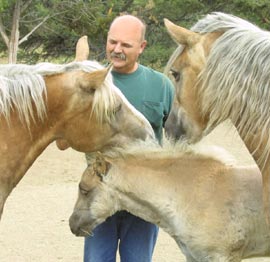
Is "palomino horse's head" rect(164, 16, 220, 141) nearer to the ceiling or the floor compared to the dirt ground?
nearer to the ceiling

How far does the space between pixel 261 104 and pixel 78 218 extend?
6.94ft

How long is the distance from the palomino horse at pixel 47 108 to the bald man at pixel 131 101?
2.00 feet

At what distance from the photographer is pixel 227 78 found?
3096mm

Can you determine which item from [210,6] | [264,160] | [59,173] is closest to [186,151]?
[264,160]

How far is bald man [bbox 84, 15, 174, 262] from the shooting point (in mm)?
4133

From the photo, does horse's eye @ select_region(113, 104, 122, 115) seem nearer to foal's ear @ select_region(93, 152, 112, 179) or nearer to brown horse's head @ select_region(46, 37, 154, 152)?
brown horse's head @ select_region(46, 37, 154, 152)

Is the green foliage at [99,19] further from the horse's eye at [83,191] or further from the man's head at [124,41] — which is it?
the man's head at [124,41]

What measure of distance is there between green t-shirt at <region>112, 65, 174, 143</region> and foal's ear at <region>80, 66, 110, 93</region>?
Answer: 0.78 meters

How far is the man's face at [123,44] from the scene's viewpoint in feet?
13.5

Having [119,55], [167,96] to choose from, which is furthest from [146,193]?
[119,55]

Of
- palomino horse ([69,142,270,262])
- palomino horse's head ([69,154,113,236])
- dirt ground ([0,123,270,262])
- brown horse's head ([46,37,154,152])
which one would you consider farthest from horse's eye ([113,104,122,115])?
dirt ground ([0,123,270,262])

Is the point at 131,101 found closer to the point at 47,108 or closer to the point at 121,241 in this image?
the point at 47,108

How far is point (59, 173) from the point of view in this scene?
11602 mm

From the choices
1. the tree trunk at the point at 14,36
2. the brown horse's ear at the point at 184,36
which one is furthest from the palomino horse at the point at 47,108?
the tree trunk at the point at 14,36
